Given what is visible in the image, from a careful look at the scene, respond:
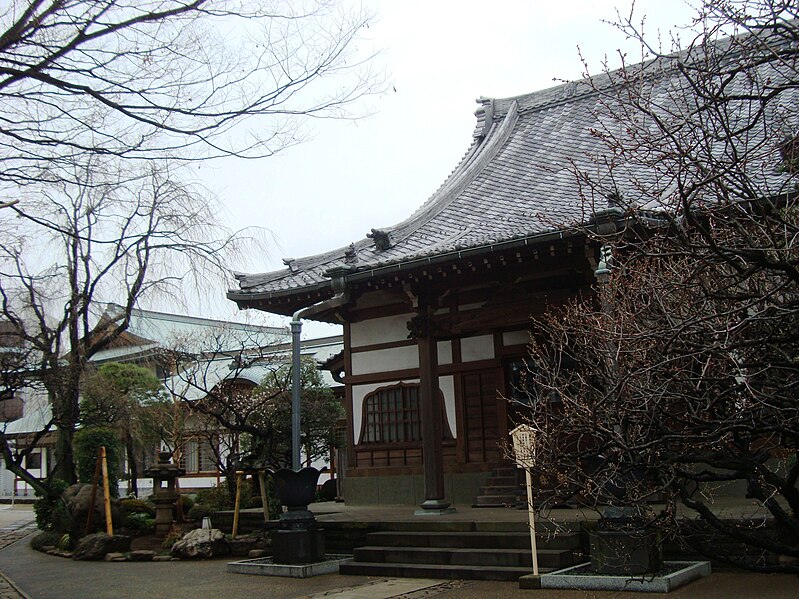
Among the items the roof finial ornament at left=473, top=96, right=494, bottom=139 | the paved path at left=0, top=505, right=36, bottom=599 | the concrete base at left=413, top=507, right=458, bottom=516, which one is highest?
the roof finial ornament at left=473, top=96, right=494, bottom=139

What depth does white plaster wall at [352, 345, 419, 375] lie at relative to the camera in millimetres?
13774

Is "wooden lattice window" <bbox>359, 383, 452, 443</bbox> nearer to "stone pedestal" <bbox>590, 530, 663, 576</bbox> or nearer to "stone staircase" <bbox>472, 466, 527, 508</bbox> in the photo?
Answer: "stone staircase" <bbox>472, 466, 527, 508</bbox>

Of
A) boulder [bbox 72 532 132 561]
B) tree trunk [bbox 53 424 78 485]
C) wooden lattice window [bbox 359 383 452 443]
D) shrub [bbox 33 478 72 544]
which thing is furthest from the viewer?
tree trunk [bbox 53 424 78 485]

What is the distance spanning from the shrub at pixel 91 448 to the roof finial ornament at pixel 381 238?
948cm

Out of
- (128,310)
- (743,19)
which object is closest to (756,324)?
(743,19)

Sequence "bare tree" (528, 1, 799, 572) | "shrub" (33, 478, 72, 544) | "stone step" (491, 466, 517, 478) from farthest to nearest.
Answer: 1. "shrub" (33, 478, 72, 544)
2. "stone step" (491, 466, 517, 478)
3. "bare tree" (528, 1, 799, 572)

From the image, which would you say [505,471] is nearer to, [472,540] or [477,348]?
[477,348]

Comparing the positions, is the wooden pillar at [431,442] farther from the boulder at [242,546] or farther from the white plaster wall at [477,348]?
the boulder at [242,546]

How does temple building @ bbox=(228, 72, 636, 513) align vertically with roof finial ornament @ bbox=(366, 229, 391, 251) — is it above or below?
below

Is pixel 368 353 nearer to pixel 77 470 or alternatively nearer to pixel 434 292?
pixel 434 292

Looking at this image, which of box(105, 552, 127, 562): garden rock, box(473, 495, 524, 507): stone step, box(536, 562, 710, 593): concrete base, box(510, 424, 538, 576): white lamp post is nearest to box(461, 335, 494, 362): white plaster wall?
box(473, 495, 524, 507): stone step

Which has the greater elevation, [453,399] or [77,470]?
[453,399]

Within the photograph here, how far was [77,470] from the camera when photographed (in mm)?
18953

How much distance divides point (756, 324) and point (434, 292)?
8213mm
